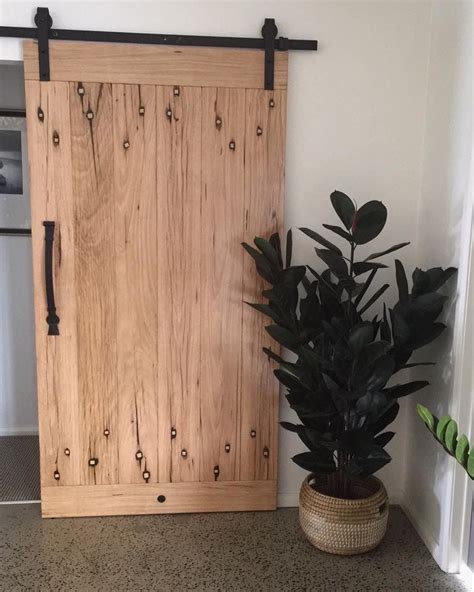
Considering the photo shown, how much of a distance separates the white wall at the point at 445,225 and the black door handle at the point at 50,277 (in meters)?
1.48

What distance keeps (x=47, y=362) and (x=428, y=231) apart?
1619 mm

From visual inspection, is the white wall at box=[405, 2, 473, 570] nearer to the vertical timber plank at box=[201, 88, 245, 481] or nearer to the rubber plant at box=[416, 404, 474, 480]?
the rubber plant at box=[416, 404, 474, 480]

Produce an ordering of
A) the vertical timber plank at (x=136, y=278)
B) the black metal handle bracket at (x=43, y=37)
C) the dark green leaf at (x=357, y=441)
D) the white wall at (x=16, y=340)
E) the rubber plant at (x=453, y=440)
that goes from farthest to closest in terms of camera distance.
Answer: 1. the white wall at (x=16, y=340)
2. the vertical timber plank at (x=136, y=278)
3. the black metal handle bracket at (x=43, y=37)
4. the dark green leaf at (x=357, y=441)
5. the rubber plant at (x=453, y=440)

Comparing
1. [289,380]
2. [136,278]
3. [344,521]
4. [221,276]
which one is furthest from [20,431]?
[344,521]

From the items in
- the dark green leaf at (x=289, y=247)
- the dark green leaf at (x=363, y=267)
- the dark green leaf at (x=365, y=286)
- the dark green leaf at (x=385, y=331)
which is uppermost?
the dark green leaf at (x=289, y=247)

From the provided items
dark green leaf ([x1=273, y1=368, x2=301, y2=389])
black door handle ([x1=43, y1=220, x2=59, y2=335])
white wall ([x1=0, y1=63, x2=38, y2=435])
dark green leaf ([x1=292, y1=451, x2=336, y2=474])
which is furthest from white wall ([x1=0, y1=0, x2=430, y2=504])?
white wall ([x1=0, y1=63, x2=38, y2=435])

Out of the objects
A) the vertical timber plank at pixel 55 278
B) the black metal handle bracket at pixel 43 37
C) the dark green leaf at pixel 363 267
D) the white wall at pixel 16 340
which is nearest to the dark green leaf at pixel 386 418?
the dark green leaf at pixel 363 267

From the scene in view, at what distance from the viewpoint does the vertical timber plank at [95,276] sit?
2.42 meters

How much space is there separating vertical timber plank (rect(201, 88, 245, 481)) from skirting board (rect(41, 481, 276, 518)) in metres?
0.07

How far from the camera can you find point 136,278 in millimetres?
2531

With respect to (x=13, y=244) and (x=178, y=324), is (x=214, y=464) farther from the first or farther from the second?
(x=13, y=244)

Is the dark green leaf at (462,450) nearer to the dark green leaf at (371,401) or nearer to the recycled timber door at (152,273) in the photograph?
the dark green leaf at (371,401)

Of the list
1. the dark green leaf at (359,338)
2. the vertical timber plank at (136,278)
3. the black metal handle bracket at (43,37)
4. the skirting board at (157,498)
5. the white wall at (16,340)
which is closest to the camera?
the dark green leaf at (359,338)

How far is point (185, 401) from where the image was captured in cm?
262
